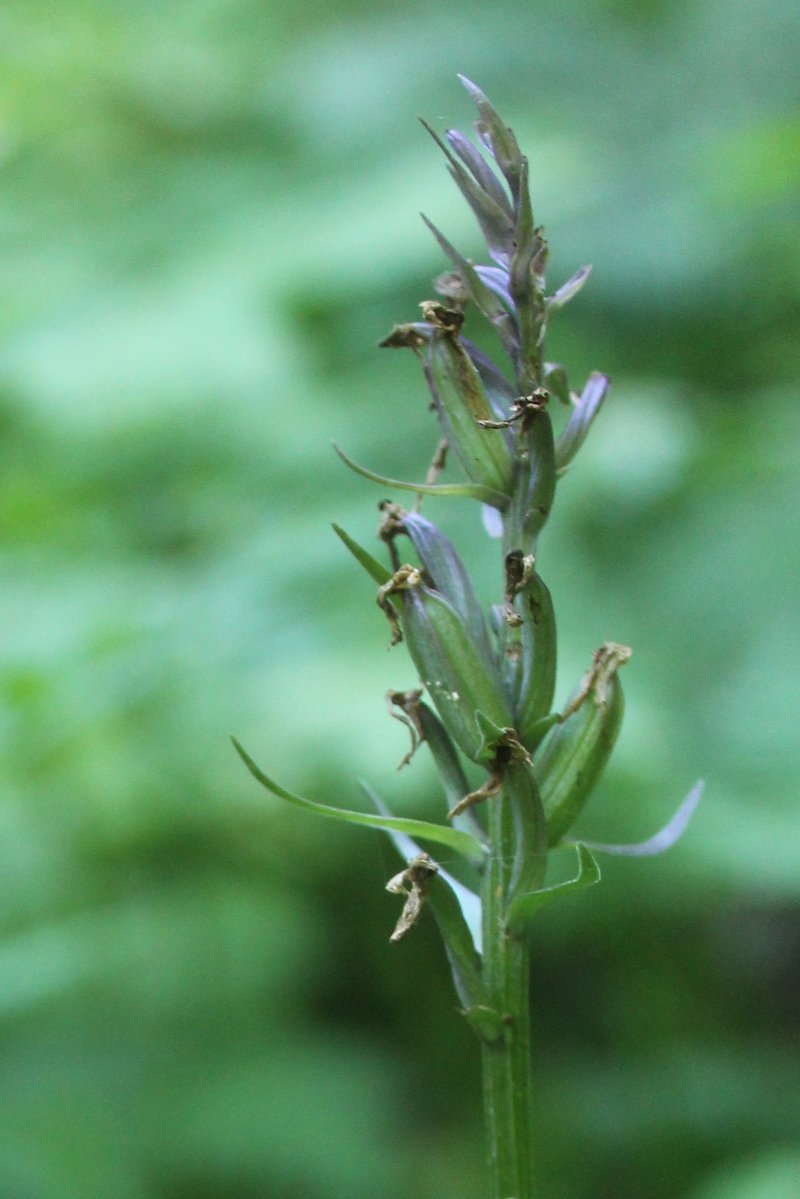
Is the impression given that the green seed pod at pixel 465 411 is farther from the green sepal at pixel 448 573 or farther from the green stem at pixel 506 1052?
the green stem at pixel 506 1052

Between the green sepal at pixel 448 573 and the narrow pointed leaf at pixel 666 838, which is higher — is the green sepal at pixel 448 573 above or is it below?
above

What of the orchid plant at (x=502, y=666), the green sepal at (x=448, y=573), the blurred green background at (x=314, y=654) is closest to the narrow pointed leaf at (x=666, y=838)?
the orchid plant at (x=502, y=666)

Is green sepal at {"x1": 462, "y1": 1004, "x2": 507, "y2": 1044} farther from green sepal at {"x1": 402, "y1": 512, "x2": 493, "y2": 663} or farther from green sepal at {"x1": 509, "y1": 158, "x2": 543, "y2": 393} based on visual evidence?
green sepal at {"x1": 509, "y1": 158, "x2": 543, "y2": 393}

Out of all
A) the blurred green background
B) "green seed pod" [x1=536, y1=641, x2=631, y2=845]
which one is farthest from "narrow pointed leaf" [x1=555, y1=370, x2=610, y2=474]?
the blurred green background

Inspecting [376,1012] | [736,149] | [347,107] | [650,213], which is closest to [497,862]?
[376,1012]

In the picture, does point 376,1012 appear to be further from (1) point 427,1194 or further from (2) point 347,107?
(2) point 347,107

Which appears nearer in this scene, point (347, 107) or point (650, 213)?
point (347, 107)

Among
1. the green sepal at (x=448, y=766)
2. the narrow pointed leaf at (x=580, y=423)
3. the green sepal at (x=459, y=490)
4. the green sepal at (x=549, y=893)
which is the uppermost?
the narrow pointed leaf at (x=580, y=423)
